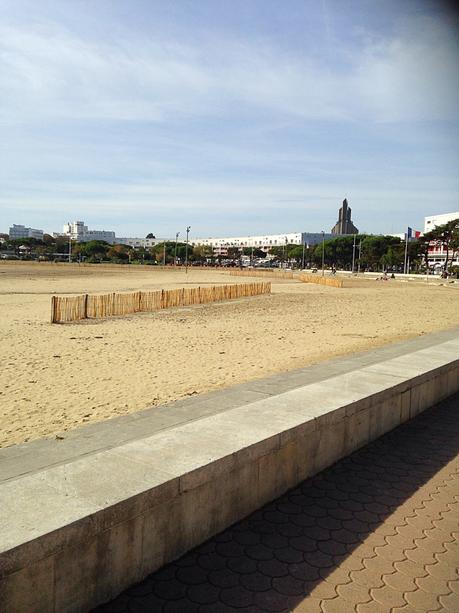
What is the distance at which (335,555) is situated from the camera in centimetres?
338

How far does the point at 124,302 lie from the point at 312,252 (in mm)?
118670

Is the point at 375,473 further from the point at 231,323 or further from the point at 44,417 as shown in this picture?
the point at 231,323

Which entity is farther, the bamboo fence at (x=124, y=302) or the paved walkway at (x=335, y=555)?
the bamboo fence at (x=124, y=302)

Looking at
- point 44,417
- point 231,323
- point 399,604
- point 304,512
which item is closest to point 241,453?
point 304,512

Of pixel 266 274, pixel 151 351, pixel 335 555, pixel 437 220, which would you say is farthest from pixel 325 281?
pixel 437 220

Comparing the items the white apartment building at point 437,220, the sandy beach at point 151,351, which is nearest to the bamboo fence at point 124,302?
the sandy beach at point 151,351

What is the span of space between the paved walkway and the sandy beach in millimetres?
3475

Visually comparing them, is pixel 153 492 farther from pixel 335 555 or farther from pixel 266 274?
pixel 266 274

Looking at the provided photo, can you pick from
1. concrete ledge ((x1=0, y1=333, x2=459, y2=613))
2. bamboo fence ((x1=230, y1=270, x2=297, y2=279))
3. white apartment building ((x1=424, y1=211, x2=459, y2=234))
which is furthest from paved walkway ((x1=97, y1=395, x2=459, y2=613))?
white apartment building ((x1=424, y1=211, x2=459, y2=234))

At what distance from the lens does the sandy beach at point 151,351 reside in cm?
776

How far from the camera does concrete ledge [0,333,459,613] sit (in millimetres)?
2498

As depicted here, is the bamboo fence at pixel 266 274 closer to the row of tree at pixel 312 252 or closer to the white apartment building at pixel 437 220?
the row of tree at pixel 312 252

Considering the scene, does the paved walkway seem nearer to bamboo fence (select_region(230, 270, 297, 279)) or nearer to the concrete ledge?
the concrete ledge

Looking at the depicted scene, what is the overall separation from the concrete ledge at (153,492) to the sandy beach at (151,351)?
3006 mm
